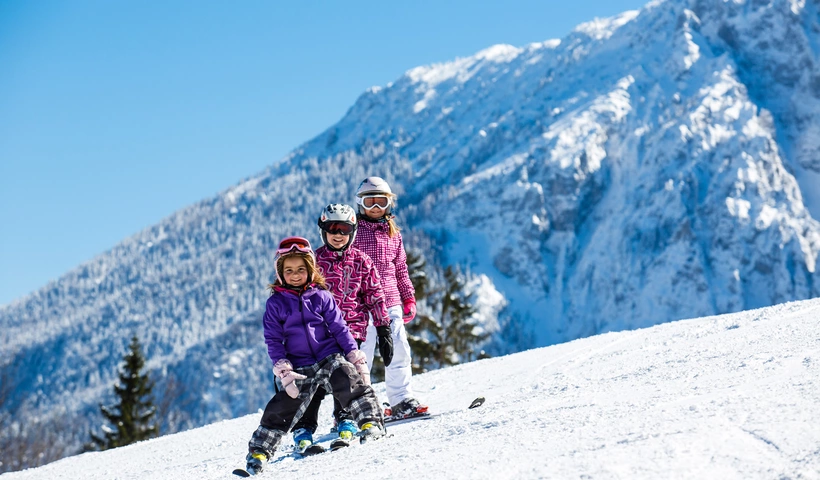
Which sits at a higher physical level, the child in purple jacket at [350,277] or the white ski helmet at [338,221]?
the white ski helmet at [338,221]

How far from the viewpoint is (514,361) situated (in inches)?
384

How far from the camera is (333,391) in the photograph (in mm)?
5266

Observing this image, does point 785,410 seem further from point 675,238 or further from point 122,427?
point 675,238

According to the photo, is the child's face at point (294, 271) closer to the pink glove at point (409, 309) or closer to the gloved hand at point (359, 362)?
the gloved hand at point (359, 362)

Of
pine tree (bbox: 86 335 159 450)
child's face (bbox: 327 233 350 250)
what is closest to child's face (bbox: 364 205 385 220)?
child's face (bbox: 327 233 350 250)

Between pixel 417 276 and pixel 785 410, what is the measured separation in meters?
21.7

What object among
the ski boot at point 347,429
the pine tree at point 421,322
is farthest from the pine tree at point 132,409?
the ski boot at point 347,429

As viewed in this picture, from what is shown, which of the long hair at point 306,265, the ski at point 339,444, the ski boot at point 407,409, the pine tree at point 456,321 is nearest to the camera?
the ski at point 339,444

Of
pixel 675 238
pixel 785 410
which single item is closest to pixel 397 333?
pixel 785 410

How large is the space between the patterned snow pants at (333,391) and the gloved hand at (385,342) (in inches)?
33.0

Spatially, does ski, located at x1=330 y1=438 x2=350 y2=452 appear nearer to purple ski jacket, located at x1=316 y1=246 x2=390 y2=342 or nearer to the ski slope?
the ski slope

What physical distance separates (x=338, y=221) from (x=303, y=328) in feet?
3.84

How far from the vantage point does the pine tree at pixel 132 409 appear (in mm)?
28594

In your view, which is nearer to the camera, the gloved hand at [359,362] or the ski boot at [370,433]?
the ski boot at [370,433]
